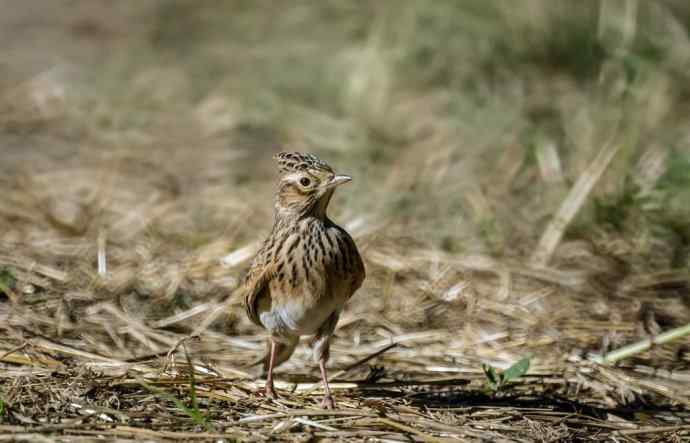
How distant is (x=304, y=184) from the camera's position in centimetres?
516

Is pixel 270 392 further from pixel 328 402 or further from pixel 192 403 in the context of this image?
pixel 192 403

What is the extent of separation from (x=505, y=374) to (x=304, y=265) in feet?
3.71

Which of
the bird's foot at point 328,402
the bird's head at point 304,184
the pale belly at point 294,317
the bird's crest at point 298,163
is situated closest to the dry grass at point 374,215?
the bird's foot at point 328,402

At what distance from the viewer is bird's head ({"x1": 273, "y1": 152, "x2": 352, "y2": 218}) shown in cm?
513

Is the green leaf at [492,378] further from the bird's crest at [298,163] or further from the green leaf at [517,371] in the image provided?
the bird's crest at [298,163]

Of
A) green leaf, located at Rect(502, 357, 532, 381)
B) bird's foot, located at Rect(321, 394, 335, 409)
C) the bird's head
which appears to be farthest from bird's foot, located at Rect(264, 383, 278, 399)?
green leaf, located at Rect(502, 357, 532, 381)

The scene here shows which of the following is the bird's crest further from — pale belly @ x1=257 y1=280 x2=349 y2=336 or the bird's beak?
pale belly @ x1=257 y1=280 x2=349 y2=336

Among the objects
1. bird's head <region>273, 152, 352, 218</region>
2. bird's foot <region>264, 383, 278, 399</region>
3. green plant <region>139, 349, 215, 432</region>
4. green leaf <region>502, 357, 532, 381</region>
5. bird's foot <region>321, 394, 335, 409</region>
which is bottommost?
bird's foot <region>264, 383, 278, 399</region>

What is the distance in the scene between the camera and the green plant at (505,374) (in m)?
5.19

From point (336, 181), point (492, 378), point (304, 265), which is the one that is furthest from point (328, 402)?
point (336, 181)

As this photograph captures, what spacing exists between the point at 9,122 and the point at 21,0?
17.0 feet

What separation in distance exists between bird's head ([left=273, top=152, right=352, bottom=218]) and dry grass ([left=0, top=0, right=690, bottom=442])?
892mm

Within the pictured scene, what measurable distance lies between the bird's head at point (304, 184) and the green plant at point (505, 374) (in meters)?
1.15

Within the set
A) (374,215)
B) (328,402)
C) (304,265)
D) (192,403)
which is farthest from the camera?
(374,215)
